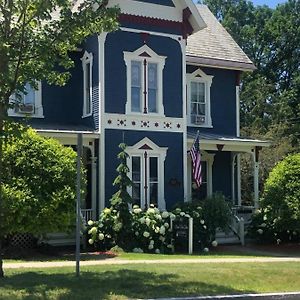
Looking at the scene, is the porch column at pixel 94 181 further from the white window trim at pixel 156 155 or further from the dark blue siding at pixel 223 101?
the dark blue siding at pixel 223 101

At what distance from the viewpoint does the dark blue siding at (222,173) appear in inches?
1067

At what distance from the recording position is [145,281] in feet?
40.3

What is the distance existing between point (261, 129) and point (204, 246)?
80.6ft

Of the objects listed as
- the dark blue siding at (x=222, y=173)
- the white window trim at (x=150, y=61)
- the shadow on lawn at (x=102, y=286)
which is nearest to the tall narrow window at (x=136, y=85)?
the white window trim at (x=150, y=61)

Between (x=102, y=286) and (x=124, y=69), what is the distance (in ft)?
39.2

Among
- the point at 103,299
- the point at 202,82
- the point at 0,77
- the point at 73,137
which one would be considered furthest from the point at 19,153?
the point at 202,82

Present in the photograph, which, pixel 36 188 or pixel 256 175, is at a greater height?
pixel 256 175

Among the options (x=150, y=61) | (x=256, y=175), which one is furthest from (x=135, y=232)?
(x=256, y=175)

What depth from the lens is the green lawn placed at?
36.3 ft

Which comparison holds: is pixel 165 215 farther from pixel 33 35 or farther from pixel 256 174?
pixel 33 35

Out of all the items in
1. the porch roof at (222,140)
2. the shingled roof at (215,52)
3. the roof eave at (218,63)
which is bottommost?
the porch roof at (222,140)

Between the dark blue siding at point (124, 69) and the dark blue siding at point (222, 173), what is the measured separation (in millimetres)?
4702

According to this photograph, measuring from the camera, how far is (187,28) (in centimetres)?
2377

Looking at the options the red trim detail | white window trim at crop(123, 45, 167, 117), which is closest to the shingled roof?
the red trim detail
